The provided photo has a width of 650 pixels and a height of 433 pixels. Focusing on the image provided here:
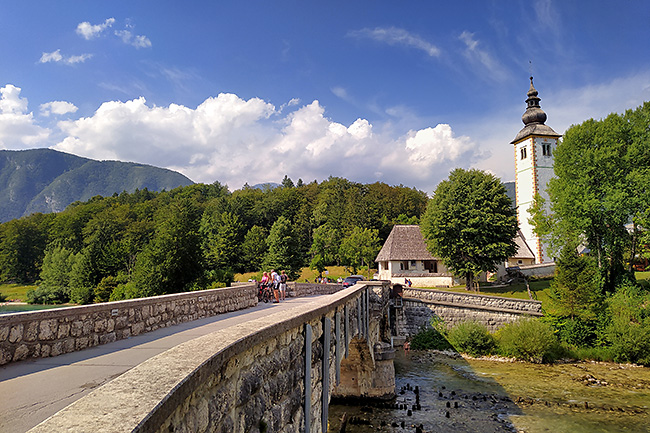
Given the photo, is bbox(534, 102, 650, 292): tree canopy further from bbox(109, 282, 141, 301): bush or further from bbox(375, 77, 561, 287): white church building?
bbox(109, 282, 141, 301): bush

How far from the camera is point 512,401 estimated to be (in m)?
19.0

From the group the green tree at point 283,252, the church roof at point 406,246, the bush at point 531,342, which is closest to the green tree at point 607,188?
the bush at point 531,342

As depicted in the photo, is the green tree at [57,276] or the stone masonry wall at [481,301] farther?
the green tree at [57,276]

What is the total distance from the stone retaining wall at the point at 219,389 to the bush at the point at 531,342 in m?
23.6

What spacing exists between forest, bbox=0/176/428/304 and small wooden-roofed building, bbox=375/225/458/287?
9.90 meters

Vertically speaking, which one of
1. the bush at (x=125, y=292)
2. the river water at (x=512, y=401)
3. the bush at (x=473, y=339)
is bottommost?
the river water at (x=512, y=401)

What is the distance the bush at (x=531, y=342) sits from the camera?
2603 cm

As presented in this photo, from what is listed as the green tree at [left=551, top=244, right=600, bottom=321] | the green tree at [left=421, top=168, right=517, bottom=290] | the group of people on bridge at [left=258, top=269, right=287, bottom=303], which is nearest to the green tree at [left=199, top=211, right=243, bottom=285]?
the green tree at [left=421, top=168, right=517, bottom=290]

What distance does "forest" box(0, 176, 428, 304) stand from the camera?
47.4 metres

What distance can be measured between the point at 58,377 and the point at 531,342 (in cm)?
2705

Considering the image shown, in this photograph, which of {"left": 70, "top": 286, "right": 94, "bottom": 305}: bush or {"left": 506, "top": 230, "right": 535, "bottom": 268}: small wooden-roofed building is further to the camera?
{"left": 70, "top": 286, "right": 94, "bottom": 305}: bush

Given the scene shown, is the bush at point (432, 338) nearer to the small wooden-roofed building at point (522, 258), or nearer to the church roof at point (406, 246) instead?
the church roof at point (406, 246)

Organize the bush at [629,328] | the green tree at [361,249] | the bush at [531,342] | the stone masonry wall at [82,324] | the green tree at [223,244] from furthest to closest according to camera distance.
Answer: the green tree at [223,244], the green tree at [361,249], the bush at [531,342], the bush at [629,328], the stone masonry wall at [82,324]

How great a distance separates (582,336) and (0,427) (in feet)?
103
